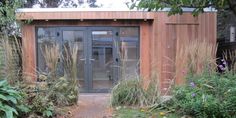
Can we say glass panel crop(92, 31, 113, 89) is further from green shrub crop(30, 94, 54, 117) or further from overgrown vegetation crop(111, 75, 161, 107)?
green shrub crop(30, 94, 54, 117)

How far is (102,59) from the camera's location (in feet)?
32.1

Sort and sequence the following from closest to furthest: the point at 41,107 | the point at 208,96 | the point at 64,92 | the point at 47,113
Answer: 1. the point at 208,96
2. the point at 47,113
3. the point at 41,107
4. the point at 64,92

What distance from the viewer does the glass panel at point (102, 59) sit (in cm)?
973

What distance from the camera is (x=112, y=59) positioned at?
978 cm

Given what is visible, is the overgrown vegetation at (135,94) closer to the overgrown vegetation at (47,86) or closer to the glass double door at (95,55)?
the overgrown vegetation at (47,86)

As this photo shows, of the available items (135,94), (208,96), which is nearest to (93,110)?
(135,94)

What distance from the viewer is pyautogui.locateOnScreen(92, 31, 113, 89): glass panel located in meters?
9.73

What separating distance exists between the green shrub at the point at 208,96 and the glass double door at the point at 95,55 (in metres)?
3.60

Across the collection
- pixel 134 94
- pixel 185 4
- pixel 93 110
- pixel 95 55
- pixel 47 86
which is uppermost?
pixel 185 4

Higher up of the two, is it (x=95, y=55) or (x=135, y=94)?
(x=95, y=55)

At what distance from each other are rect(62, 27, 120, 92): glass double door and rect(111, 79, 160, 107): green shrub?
3.02 metres

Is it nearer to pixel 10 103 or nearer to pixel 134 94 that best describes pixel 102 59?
pixel 134 94

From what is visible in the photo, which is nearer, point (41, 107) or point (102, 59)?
point (41, 107)

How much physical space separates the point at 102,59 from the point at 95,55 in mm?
213
